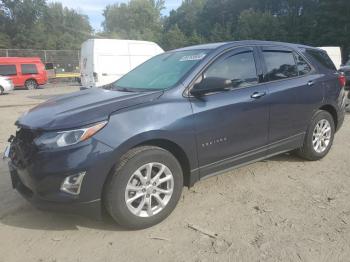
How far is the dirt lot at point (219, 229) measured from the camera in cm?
304

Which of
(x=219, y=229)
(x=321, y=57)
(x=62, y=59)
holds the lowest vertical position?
(x=219, y=229)

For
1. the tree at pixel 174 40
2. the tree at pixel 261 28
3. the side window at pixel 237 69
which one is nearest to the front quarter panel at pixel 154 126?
→ the side window at pixel 237 69

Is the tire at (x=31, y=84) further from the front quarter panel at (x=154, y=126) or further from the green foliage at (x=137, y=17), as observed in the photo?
the green foliage at (x=137, y=17)

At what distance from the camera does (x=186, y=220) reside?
3.60 meters

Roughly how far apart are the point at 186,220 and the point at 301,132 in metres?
2.16

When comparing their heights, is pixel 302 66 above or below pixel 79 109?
above

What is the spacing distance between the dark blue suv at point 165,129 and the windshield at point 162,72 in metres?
0.02

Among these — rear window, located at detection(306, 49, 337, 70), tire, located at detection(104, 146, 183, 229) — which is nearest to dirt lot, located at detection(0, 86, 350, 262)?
tire, located at detection(104, 146, 183, 229)

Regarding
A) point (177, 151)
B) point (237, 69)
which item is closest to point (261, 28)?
point (237, 69)

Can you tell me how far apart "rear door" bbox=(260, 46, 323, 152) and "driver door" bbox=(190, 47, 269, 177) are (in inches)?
6.3

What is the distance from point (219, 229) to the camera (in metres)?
3.41

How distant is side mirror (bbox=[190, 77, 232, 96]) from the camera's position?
3.76m

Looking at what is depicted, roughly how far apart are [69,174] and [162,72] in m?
1.76

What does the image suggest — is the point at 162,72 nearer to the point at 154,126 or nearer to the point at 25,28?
the point at 154,126
